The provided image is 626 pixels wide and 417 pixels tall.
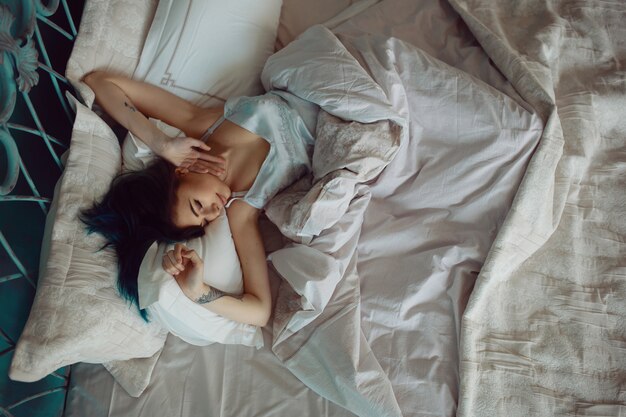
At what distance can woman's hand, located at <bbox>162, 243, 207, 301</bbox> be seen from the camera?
985 mm

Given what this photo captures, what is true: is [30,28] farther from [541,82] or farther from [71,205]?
[541,82]

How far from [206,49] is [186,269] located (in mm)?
654

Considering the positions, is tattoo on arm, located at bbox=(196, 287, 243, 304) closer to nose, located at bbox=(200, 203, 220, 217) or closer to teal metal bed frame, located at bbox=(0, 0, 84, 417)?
nose, located at bbox=(200, 203, 220, 217)

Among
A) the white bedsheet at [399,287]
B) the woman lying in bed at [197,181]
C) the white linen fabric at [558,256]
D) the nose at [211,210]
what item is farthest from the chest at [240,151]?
the white linen fabric at [558,256]

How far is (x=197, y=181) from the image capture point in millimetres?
1111

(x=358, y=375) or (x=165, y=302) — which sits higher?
(x=165, y=302)

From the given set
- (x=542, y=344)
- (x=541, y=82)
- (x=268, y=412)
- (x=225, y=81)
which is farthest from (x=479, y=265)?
(x=225, y=81)

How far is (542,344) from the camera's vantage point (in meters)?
1.07

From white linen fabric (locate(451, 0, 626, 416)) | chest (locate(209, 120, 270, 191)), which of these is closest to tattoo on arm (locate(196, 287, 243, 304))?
chest (locate(209, 120, 270, 191))

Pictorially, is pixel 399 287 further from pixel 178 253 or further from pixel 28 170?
pixel 28 170

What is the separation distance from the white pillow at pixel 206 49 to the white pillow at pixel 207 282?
43 cm

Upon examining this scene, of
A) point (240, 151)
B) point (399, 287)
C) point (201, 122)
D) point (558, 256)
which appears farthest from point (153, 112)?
point (558, 256)

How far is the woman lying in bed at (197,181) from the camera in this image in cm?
105

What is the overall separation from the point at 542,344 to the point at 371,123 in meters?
0.64
